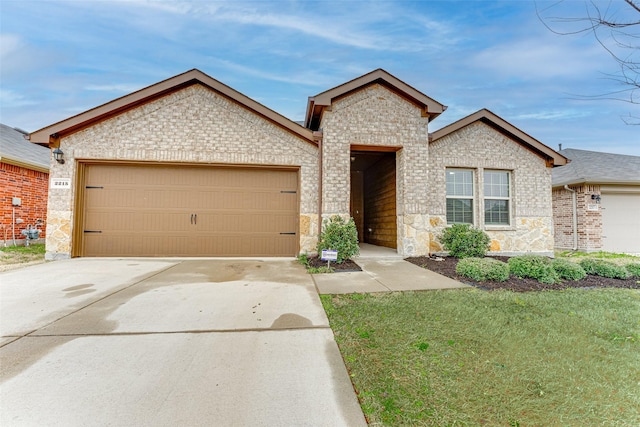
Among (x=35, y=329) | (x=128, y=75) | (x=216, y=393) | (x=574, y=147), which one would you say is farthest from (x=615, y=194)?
(x=128, y=75)

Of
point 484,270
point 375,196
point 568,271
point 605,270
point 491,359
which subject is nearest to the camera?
point 491,359

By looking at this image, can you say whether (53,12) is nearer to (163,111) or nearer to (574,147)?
(163,111)

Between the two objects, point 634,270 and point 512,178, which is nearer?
point 634,270

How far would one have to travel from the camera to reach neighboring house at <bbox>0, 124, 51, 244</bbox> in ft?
28.7

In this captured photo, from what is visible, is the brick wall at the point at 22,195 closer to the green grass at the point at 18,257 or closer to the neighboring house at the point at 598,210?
the green grass at the point at 18,257

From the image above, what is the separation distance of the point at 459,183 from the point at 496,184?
1312 millimetres

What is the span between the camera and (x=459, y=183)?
826cm

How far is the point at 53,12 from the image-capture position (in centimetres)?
771

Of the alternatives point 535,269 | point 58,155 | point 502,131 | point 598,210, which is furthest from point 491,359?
point 598,210

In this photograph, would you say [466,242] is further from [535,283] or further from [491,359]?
[491,359]

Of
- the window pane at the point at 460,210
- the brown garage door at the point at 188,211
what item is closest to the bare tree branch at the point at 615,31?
the window pane at the point at 460,210

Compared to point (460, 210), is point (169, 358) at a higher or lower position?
lower

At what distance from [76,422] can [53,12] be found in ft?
36.7

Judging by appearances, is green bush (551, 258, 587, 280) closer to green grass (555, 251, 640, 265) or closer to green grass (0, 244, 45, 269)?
green grass (555, 251, 640, 265)
